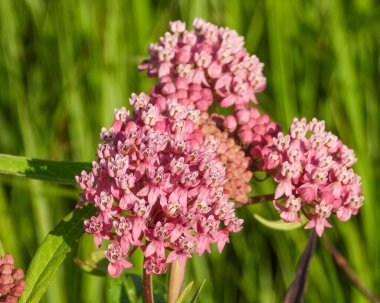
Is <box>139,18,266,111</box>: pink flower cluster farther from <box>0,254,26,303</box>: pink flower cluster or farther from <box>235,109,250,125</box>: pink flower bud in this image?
<box>0,254,26,303</box>: pink flower cluster

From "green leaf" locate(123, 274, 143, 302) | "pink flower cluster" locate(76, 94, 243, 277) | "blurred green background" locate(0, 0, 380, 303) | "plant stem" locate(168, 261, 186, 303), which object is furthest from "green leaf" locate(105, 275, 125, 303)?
"blurred green background" locate(0, 0, 380, 303)

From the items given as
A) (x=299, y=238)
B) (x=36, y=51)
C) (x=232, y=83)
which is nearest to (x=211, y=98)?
(x=232, y=83)

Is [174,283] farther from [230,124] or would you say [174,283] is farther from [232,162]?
[230,124]

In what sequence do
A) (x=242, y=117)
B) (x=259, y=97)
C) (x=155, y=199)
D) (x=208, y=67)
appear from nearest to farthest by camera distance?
1. (x=155, y=199)
2. (x=242, y=117)
3. (x=208, y=67)
4. (x=259, y=97)

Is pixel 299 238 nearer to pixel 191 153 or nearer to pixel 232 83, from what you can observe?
pixel 232 83

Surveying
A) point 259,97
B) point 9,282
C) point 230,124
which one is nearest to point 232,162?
point 230,124

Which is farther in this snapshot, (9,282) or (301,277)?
(301,277)

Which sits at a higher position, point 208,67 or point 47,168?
point 208,67
